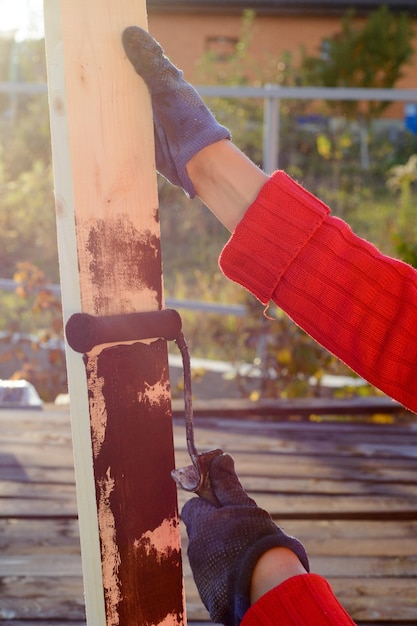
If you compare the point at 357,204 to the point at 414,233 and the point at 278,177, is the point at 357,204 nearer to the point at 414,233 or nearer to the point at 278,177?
the point at 414,233

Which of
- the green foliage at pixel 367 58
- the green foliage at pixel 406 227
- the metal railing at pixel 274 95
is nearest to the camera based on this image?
the green foliage at pixel 406 227

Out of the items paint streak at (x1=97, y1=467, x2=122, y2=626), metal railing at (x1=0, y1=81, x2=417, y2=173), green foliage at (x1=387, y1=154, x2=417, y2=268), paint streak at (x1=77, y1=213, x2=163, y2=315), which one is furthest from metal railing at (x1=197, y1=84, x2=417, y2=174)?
paint streak at (x1=97, y1=467, x2=122, y2=626)

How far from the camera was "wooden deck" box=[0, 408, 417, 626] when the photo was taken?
76.6 inches

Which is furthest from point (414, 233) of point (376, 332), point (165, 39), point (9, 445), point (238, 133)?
point (165, 39)

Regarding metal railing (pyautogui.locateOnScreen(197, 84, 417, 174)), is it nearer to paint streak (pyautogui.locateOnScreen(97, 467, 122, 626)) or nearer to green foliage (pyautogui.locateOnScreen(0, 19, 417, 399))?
green foliage (pyautogui.locateOnScreen(0, 19, 417, 399))

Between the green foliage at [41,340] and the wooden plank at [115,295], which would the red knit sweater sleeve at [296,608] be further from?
the green foliage at [41,340]

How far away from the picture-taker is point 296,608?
0.94m

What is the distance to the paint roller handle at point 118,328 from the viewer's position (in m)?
1.02

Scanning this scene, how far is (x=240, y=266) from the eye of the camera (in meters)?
1.02

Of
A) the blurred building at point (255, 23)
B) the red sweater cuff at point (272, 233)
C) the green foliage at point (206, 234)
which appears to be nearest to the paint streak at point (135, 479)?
the red sweater cuff at point (272, 233)

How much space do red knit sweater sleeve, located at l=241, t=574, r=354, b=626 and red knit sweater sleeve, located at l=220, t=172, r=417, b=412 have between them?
11.2 inches

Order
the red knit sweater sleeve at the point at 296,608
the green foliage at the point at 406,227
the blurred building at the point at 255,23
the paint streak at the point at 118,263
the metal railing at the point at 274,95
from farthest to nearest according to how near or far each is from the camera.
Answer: the blurred building at the point at 255,23 < the metal railing at the point at 274,95 < the green foliage at the point at 406,227 < the paint streak at the point at 118,263 < the red knit sweater sleeve at the point at 296,608

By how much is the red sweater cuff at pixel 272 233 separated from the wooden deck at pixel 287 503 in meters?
1.15

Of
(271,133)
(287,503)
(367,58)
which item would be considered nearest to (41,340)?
(271,133)
